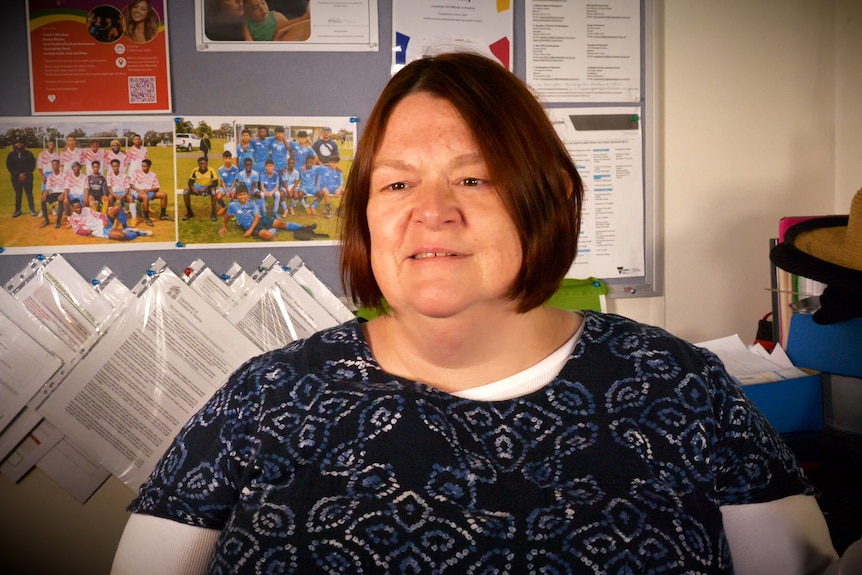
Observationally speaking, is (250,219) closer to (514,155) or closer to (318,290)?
(318,290)

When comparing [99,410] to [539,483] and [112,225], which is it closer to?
[112,225]

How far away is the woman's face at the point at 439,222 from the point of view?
86 cm

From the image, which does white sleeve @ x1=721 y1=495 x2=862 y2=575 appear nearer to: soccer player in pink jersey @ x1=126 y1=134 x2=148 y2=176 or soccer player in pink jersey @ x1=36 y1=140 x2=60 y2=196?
soccer player in pink jersey @ x1=126 y1=134 x2=148 y2=176

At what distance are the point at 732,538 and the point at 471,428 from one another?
39 cm

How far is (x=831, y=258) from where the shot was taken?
Answer: 1162 millimetres

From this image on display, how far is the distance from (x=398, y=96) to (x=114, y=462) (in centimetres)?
116

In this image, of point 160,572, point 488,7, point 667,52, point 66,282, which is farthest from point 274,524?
point 667,52

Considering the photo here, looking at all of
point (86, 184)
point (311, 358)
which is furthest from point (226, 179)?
point (311, 358)

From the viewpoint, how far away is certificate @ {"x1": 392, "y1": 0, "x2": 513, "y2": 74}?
1.68m

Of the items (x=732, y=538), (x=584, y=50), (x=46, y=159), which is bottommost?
(x=732, y=538)

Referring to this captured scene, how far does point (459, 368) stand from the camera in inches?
36.5

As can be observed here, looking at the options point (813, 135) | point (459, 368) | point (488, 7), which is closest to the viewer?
point (459, 368)

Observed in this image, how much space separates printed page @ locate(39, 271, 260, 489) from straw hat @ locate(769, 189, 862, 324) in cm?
119

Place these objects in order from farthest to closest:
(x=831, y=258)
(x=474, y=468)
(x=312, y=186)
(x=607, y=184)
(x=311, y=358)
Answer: (x=607, y=184)
(x=312, y=186)
(x=831, y=258)
(x=311, y=358)
(x=474, y=468)
